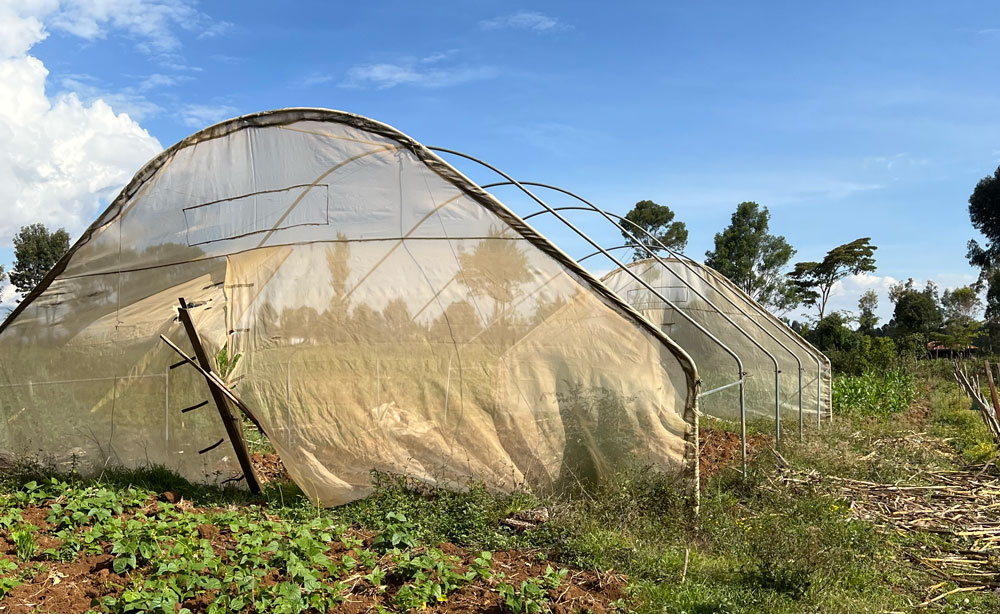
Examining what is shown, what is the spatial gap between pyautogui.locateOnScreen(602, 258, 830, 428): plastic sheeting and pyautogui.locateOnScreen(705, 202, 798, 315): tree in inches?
876

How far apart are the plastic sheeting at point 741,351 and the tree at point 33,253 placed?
1048 inches

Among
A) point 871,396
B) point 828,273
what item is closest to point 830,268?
point 828,273

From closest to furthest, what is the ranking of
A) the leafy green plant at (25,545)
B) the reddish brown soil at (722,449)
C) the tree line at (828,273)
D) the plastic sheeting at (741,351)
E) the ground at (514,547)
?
the ground at (514,547) < the leafy green plant at (25,545) < the reddish brown soil at (722,449) < the plastic sheeting at (741,351) < the tree line at (828,273)

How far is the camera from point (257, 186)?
23.2ft

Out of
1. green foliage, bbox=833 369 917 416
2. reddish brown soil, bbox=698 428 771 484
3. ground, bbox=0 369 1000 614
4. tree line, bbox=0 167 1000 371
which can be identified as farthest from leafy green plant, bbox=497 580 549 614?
tree line, bbox=0 167 1000 371

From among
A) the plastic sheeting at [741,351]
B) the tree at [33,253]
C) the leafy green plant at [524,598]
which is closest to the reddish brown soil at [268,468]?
the leafy green plant at [524,598]

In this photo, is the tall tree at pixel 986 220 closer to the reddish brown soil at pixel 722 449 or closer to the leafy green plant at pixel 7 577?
the reddish brown soil at pixel 722 449

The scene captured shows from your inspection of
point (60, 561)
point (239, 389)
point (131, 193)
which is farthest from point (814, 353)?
point (60, 561)

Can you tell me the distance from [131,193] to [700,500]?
6091 mm

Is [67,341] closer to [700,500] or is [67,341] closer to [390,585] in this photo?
[390,585]

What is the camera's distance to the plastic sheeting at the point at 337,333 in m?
5.99

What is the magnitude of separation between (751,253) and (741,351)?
2339 cm

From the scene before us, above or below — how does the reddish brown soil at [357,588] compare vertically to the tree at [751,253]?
below

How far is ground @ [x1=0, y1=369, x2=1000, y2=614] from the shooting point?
156 inches
